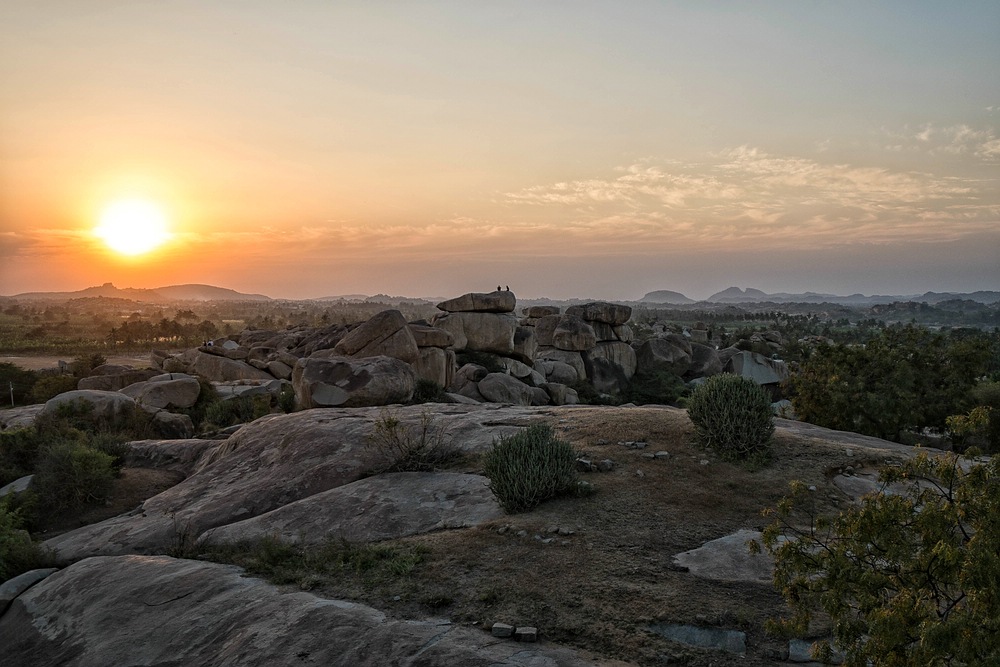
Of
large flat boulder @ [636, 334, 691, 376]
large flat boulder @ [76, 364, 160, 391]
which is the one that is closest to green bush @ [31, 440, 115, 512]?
large flat boulder @ [76, 364, 160, 391]

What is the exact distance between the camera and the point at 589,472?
33.2 feet

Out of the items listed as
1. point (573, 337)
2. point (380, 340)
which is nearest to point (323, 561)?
point (380, 340)

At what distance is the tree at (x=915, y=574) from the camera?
3.27 meters

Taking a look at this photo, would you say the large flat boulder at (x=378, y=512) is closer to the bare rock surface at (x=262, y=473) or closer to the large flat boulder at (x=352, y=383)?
the bare rock surface at (x=262, y=473)

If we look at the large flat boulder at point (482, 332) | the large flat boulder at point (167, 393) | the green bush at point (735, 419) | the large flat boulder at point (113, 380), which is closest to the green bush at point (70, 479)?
the large flat boulder at point (167, 393)

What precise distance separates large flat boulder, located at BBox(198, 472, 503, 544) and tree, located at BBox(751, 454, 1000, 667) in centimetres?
529

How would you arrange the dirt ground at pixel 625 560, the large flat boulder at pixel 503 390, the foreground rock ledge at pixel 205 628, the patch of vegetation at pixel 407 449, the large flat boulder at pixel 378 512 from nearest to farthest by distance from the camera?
the foreground rock ledge at pixel 205 628 → the dirt ground at pixel 625 560 → the large flat boulder at pixel 378 512 → the patch of vegetation at pixel 407 449 → the large flat boulder at pixel 503 390

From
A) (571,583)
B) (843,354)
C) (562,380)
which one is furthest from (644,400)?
(571,583)

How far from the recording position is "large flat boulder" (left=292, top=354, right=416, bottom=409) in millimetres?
17812

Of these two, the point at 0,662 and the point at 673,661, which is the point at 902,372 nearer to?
the point at 673,661

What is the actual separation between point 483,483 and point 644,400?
31.9m

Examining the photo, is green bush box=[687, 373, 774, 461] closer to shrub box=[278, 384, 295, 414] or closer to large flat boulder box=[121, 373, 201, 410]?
shrub box=[278, 384, 295, 414]

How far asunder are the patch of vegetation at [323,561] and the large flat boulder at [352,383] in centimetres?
907

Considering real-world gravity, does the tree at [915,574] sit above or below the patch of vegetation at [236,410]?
above
